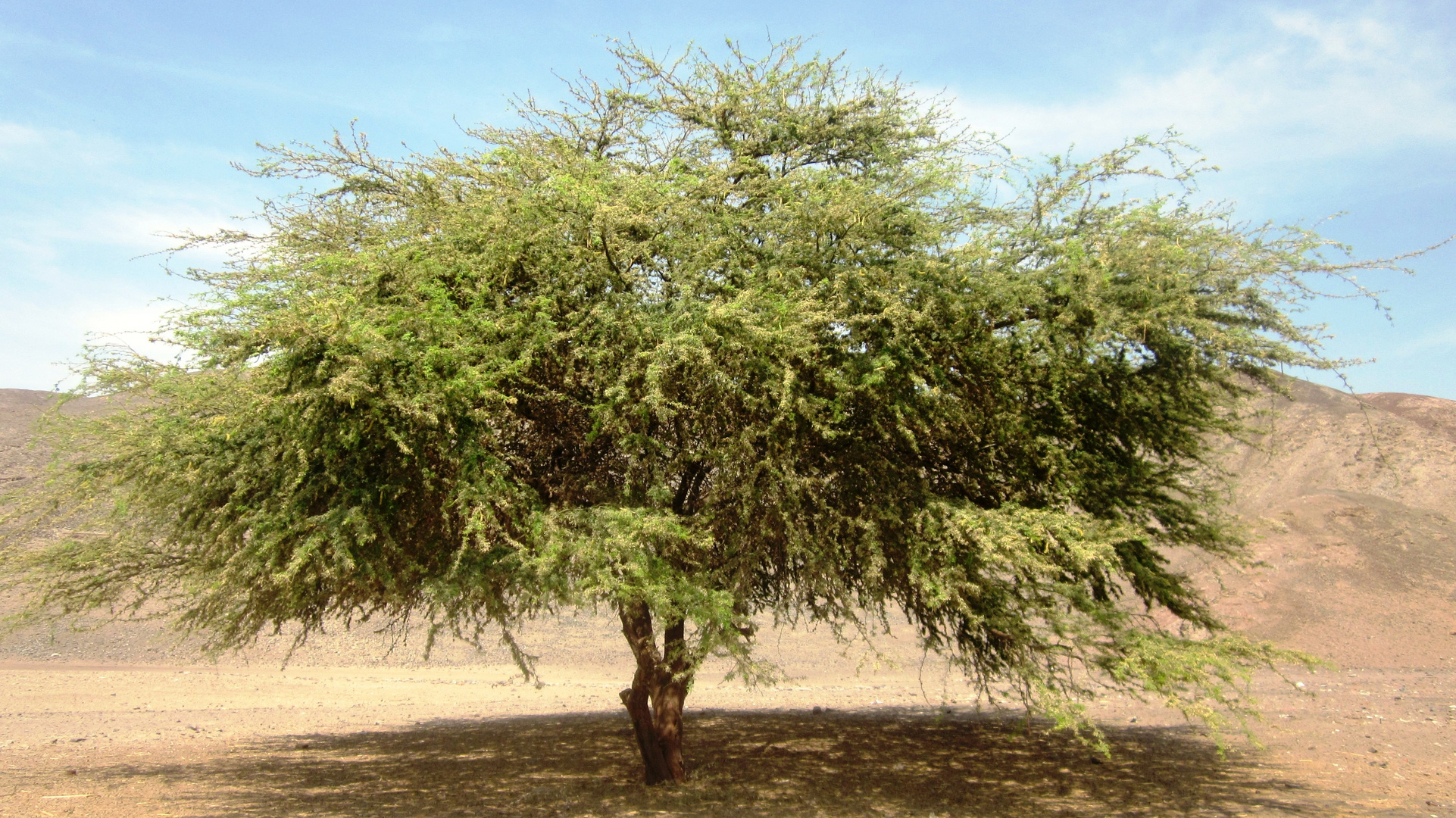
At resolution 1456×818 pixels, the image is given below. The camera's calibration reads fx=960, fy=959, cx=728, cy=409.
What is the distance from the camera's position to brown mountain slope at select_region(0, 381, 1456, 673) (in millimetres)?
30312

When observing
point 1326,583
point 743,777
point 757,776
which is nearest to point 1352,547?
point 1326,583

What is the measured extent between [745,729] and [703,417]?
28.6 feet

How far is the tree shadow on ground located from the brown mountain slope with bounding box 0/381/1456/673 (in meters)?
11.2

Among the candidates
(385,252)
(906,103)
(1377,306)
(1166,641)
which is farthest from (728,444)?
(1377,306)

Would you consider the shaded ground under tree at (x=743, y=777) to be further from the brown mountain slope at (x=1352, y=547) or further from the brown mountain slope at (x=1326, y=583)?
the brown mountain slope at (x=1326, y=583)

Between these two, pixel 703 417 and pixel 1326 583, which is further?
pixel 1326 583

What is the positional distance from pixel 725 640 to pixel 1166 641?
3.99 meters

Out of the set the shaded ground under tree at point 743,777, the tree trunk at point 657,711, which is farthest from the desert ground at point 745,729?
the tree trunk at point 657,711

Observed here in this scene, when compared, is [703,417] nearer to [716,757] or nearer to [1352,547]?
[716,757]

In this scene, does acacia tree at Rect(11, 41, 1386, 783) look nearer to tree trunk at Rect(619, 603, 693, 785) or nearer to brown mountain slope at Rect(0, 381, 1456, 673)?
tree trunk at Rect(619, 603, 693, 785)

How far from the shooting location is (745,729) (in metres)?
16.2

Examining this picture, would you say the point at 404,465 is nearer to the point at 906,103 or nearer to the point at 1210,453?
the point at 906,103

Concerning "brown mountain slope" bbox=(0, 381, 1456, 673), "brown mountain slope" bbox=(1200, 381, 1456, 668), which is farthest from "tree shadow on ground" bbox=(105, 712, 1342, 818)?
"brown mountain slope" bbox=(0, 381, 1456, 673)

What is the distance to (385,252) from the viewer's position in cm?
916
